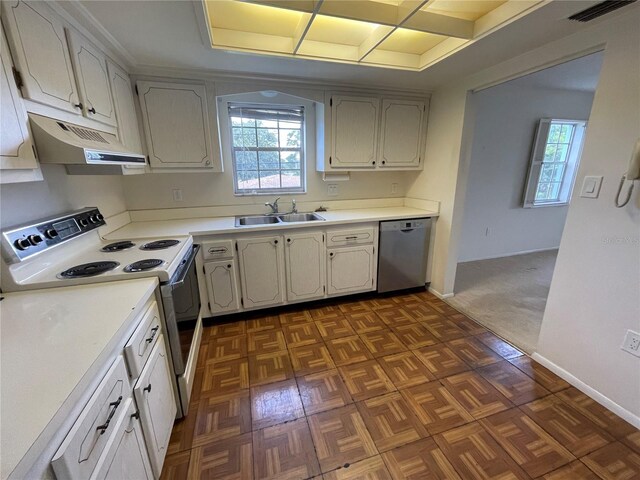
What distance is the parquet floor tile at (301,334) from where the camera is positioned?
2.20 metres

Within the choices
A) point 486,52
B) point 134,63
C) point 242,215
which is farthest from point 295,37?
point 242,215

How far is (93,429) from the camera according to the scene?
0.73 m

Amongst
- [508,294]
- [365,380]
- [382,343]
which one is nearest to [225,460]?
[365,380]

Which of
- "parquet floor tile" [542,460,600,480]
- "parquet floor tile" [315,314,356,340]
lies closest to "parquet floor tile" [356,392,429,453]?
"parquet floor tile" [542,460,600,480]

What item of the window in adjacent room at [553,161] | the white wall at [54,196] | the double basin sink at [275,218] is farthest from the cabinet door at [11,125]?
the window in adjacent room at [553,161]

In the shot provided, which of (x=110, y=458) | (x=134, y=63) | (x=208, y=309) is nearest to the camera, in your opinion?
(x=110, y=458)

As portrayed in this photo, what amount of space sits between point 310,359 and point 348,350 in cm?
31

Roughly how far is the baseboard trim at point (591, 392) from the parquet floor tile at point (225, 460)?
6.59 ft

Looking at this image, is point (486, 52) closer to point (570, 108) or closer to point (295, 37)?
point (295, 37)

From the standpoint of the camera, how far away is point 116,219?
7.29 ft

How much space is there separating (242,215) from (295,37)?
1.60 m

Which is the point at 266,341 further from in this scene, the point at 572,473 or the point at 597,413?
the point at 597,413

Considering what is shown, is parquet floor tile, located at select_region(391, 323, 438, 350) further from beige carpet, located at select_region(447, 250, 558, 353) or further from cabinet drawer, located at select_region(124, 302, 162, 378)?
cabinet drawer, located at select_region(124, 302, 162, 378)

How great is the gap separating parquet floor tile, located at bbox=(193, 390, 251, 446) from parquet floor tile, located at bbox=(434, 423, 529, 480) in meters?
1.06
